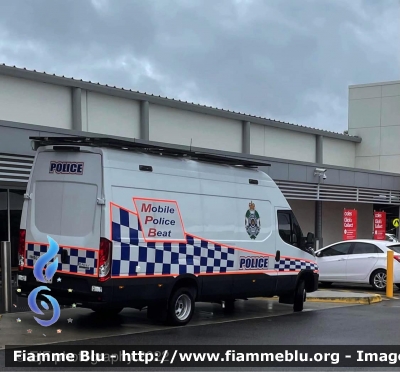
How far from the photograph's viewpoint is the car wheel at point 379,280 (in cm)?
1783

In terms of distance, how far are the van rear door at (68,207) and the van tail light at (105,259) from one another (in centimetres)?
10

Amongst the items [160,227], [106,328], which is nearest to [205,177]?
[160,227]

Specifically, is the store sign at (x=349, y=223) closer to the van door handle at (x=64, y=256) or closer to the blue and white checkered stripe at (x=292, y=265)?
Result: the blue and white checkered stripe at (x=292, y=265)

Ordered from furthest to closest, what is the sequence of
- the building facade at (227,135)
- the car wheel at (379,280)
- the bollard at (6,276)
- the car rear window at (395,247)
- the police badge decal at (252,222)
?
the car rear window at (395,247)
the building facade at (227,135)
the car wheel at (379,280)
the police badge decal at (252,222)
the bollard at (6,276)

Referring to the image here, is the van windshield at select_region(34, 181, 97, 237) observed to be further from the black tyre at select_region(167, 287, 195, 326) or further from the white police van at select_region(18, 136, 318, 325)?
the black tyre at select_region(167, 287, 195, 326)

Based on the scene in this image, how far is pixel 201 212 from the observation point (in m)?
11.6

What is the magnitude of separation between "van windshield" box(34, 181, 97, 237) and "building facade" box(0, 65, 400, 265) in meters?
4.34

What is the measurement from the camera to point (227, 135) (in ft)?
81.6

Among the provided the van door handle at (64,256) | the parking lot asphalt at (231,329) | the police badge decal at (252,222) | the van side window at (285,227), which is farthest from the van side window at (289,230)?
the van door handle at (64,256)

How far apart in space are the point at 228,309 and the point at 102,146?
5.11m

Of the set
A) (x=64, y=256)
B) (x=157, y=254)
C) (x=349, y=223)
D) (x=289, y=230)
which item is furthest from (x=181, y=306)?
(x=349, y=223)

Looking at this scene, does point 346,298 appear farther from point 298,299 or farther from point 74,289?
point 74,289

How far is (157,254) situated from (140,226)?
0.57m

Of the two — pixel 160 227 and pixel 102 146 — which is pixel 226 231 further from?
pixel 102 146
